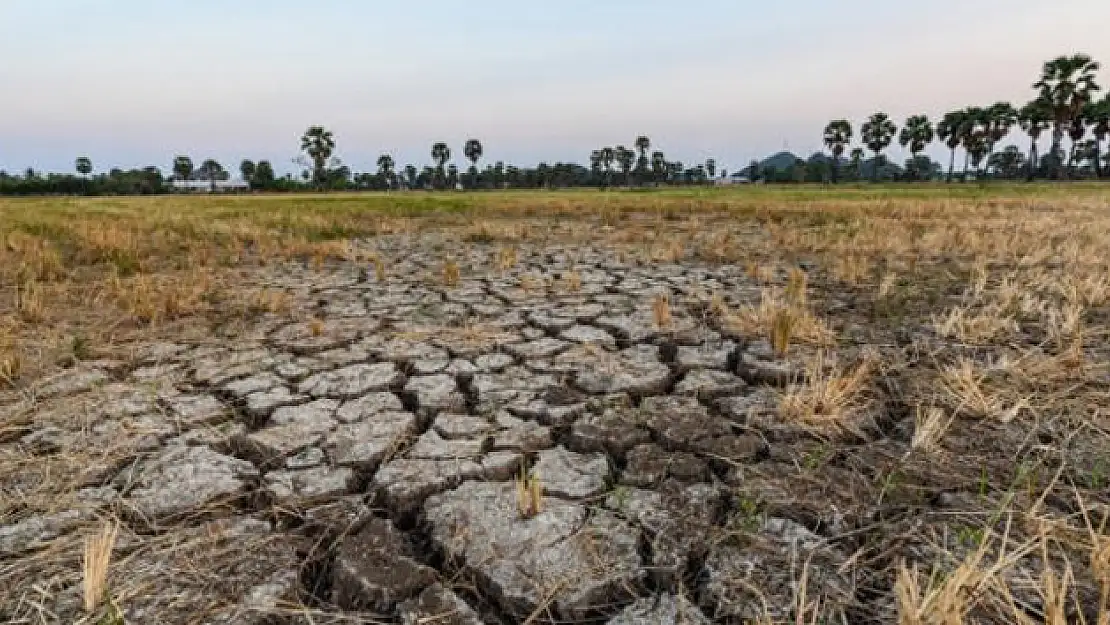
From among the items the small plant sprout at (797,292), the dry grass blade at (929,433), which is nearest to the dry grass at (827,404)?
the dry grass blade at (929,433)

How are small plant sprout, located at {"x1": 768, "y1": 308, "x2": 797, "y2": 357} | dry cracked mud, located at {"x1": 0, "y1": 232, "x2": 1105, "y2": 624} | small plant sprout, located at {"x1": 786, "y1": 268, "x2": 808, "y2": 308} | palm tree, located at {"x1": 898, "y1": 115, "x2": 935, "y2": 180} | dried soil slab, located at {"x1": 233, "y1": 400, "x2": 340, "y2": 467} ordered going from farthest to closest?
palm tree, located at {"x1": 898, "y1": 115, "x2": 935, "y2": 180} → small plant sprout, located at {"x1": 786, "y1": 268, "x2": 808, "y2": 308} → small plant sprout, located at {"x1": 768, "y1": 308, "x2": 797, "y2": 357} → dried soil slab, located at {"x1": 233, "y1": 400, "x2": 340, "y2": 467} → dry cracked mud, located at {"x1": 0, "y1": 232, "x2": 1105, "y2": 624}

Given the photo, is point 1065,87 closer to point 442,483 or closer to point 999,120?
point 999,120

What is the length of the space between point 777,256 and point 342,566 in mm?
6616

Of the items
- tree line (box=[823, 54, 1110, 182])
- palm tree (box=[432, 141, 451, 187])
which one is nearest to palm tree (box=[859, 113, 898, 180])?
tree line (box=[823, 54, 1110, 182])

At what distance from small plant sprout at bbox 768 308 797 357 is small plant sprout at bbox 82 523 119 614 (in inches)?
114

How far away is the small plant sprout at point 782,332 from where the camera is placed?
3.38 meters

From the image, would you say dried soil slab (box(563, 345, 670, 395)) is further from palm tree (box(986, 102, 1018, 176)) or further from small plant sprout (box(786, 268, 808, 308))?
palm tree (box(986, 102, 1018, 176))

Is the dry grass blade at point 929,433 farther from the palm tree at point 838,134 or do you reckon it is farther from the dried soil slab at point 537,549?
the palm tree at point 838,134

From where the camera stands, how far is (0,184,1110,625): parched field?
158 centimetres

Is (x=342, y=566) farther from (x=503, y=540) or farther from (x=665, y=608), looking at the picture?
(x=665, y=608)

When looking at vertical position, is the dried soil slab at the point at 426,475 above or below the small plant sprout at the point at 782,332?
below

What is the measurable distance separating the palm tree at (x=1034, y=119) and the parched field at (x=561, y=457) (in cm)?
6007

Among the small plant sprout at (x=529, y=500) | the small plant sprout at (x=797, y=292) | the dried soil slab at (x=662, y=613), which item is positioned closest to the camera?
the dried soil slab at (x=662, y=613)

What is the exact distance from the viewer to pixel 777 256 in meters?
7.41
